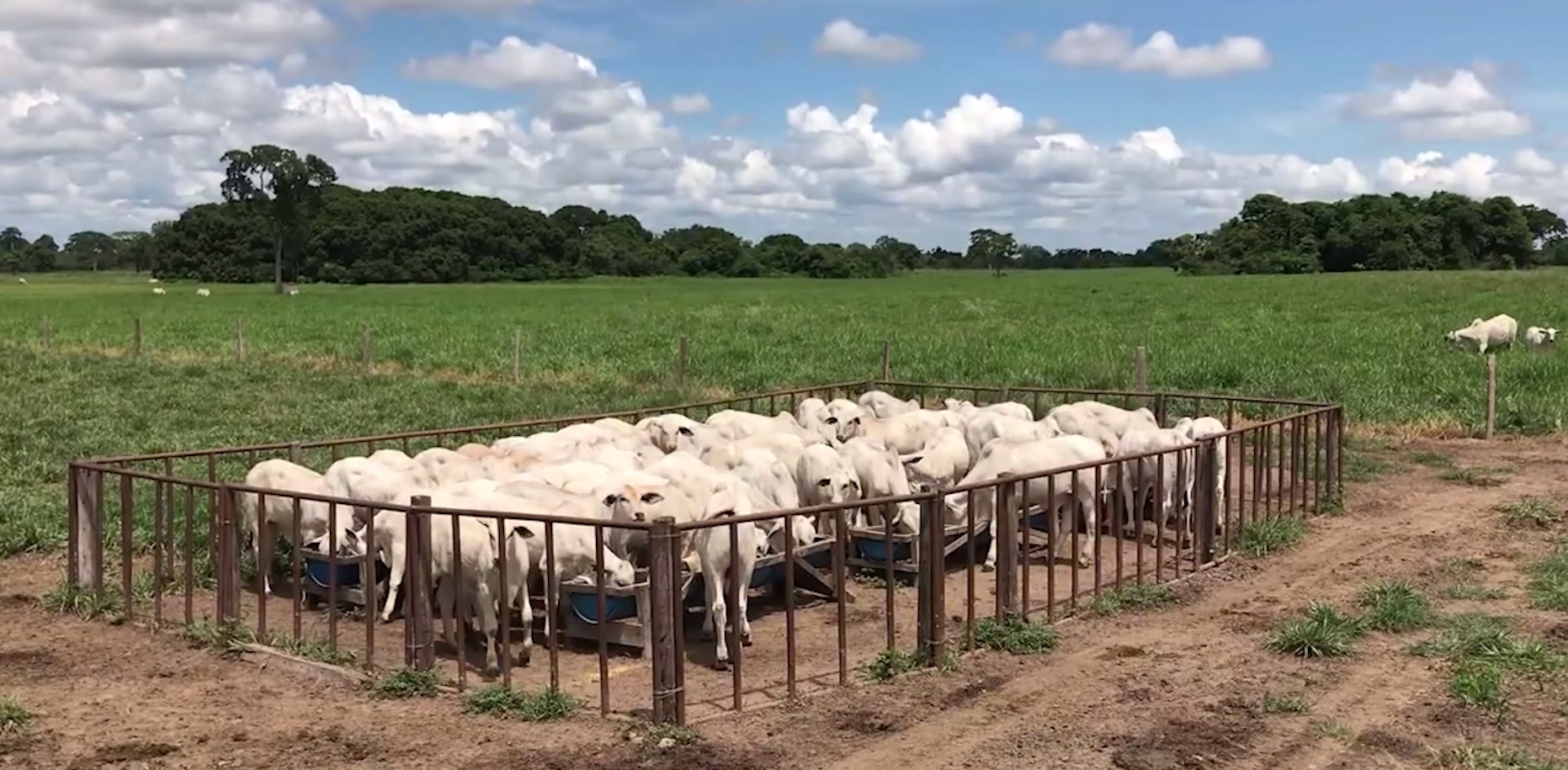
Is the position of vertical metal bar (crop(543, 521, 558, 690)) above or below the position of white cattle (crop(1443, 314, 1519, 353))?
below

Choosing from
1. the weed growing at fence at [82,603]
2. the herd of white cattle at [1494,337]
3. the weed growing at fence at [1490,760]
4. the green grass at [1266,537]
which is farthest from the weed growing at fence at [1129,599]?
the herd of white cattle at [1494,337]

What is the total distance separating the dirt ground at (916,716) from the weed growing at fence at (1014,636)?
0.14 metres

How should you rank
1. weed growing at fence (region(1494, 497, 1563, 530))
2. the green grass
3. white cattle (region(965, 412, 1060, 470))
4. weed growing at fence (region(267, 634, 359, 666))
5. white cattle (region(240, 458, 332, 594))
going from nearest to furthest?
weed growing at fence (region(267, 634, 359, 666)) → white cattle (region(240, 458, 332, 594)) → the green grass → weed growing at fence (region(1494, 497, 1563, 530)) → white cattle (region(965, 412, 1060, 470))

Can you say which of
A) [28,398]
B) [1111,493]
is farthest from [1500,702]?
[28,398]

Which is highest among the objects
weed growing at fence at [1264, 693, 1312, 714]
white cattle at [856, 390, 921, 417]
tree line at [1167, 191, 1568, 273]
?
tree line at [1167, 191, 1568, 273]

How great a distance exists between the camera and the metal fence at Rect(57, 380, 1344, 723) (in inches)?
303

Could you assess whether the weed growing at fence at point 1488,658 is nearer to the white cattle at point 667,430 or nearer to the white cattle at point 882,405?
the white cattle at point 667,430

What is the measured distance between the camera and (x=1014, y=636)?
28.7 feet

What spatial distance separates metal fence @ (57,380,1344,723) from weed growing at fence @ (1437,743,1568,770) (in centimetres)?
286

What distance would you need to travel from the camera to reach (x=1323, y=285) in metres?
60.2

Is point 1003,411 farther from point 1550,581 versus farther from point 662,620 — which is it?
point 662,620

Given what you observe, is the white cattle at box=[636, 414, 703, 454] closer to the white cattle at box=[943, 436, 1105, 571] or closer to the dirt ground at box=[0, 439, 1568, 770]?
the white cattle at box=[943, 436, 1105, 571]

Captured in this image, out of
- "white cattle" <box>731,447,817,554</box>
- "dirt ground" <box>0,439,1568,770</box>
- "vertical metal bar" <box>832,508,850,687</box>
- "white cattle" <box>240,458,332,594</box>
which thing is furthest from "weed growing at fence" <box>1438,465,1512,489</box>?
"white cattle" <box>240,458,332,594</box>

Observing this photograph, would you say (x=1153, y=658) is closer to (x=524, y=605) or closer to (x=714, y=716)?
(x=714, y=716)
